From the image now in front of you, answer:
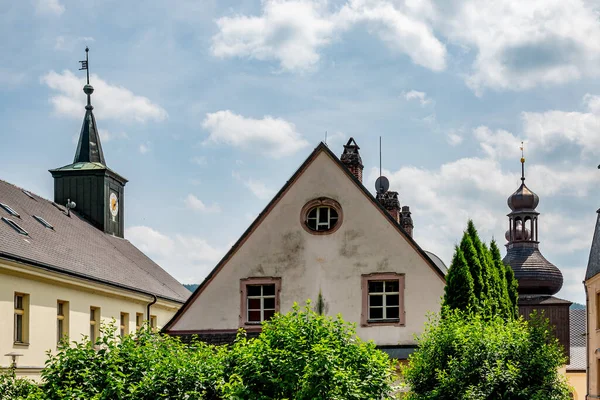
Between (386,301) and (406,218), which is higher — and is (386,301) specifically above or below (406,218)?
below

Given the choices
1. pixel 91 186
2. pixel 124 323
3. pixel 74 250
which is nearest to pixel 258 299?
pixel 74 250

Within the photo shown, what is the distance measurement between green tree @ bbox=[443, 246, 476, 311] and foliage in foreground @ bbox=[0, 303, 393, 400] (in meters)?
8.62

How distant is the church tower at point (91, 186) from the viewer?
50.0m

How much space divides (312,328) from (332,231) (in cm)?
1210

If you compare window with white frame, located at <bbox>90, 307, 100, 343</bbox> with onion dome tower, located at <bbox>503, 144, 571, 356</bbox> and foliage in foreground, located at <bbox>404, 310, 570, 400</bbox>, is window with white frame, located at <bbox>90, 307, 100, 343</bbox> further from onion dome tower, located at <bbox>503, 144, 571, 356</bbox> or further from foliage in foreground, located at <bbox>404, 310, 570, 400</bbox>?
onion dome tower, located at <bbox>503, 144, 571, 356</bbox>

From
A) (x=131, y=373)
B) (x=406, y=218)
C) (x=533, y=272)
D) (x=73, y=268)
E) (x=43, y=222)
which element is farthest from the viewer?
(x=533, y=272)

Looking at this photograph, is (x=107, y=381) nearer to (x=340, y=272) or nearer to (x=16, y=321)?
(x=340, y=272)

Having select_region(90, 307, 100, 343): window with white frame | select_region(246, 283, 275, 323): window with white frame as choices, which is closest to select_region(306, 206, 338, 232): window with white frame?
select_region(246, 283, 275, 323): window with white frame

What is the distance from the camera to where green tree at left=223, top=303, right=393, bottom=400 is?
48.7 feet

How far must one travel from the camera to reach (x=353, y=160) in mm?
29812

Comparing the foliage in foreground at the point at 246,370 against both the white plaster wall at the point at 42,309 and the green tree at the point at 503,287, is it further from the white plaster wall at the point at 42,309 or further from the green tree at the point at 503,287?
the green tree at the point at 503,287

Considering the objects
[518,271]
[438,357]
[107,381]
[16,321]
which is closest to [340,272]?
[438,357]

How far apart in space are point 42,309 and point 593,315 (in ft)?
86.9

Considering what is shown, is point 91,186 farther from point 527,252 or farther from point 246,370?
point 246,370
